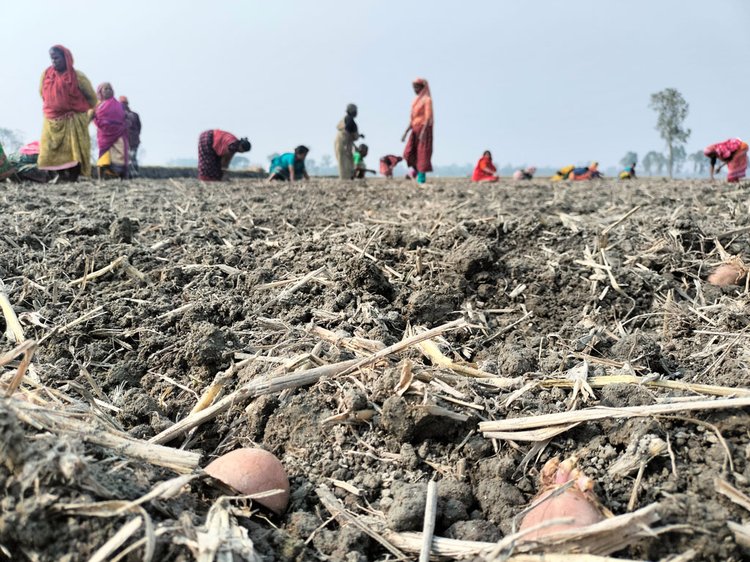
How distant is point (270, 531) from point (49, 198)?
5.11 metres

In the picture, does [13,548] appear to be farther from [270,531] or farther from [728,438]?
[728,438]

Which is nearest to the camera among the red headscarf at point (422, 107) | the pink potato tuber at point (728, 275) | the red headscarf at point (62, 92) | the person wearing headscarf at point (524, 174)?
the pink potato tuber at point (728, 275)

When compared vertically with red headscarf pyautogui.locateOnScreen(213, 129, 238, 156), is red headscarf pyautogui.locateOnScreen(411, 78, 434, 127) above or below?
above

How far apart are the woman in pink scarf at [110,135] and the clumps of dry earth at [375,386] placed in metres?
7.28

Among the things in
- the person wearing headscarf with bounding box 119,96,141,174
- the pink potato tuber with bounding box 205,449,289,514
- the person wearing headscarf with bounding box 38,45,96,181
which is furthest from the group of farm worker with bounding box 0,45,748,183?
the pink potato tuber with bounding box 205,449,289,514

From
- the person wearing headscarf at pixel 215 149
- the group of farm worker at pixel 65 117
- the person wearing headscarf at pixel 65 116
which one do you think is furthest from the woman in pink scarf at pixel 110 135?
the person wearing headscarf at pixel 215 149

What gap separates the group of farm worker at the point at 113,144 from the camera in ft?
31.2

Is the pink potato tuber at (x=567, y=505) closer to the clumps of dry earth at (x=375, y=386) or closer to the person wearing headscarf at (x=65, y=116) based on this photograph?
the clumps of dry earth at (x=375, y=386)

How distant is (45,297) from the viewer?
300 centimetres

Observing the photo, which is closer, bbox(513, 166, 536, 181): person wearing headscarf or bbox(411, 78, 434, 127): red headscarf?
bbox(411, 78, 434, 127): red headscarf

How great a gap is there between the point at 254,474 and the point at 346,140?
1190cm

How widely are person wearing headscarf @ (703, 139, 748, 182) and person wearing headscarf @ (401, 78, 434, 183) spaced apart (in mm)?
5680

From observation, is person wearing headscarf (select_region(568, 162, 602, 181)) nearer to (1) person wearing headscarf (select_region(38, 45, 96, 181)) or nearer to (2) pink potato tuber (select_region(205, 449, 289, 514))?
(1) person wearing headscarf (select_region(38, 45, 96, 181))

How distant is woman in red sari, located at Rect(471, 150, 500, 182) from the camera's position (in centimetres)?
1341
